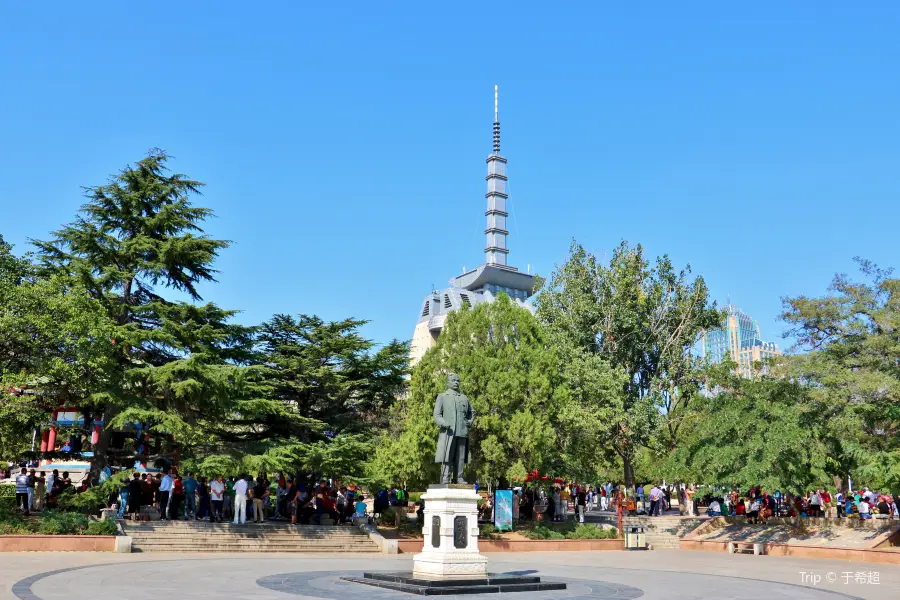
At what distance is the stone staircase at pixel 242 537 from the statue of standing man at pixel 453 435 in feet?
31.1

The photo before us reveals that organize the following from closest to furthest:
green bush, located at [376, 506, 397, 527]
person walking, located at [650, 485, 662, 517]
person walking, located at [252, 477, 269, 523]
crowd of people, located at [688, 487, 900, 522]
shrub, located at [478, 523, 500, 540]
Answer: person walking, located at [252, 477, 269, 523] < shrub, located at [478, 523, 500, 540] < green bush, located at [376, 506, 397, 527] < crowd of people, located at [688, 487, 900, 522] < person walking, located at [650, 485, 662, 517]

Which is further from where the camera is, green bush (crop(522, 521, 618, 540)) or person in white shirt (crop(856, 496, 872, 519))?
person in white shirt (crop(856, 496, 872, 519))

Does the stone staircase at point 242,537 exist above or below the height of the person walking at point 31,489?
below

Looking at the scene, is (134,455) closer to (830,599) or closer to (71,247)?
(71,247)

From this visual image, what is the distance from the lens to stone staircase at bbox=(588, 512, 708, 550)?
1252 inches

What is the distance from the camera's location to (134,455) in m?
26.0

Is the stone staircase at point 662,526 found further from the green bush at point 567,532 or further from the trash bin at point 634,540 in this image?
the green bush at point 567,532

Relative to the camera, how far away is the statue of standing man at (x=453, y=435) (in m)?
16.3

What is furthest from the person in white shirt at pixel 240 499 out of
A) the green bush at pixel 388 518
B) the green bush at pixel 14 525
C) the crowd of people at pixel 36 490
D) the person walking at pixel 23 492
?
the green bush at pixel 388 518

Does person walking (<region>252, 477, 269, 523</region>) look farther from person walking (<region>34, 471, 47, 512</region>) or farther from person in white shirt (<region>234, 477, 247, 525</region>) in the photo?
person walking (<region>34, 471, 47, 512</region>)

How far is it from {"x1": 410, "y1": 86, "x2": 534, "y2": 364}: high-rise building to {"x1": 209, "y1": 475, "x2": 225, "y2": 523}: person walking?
11017 cm

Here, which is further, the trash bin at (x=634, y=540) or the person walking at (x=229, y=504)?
the trash bin at (x=634, y=540)
